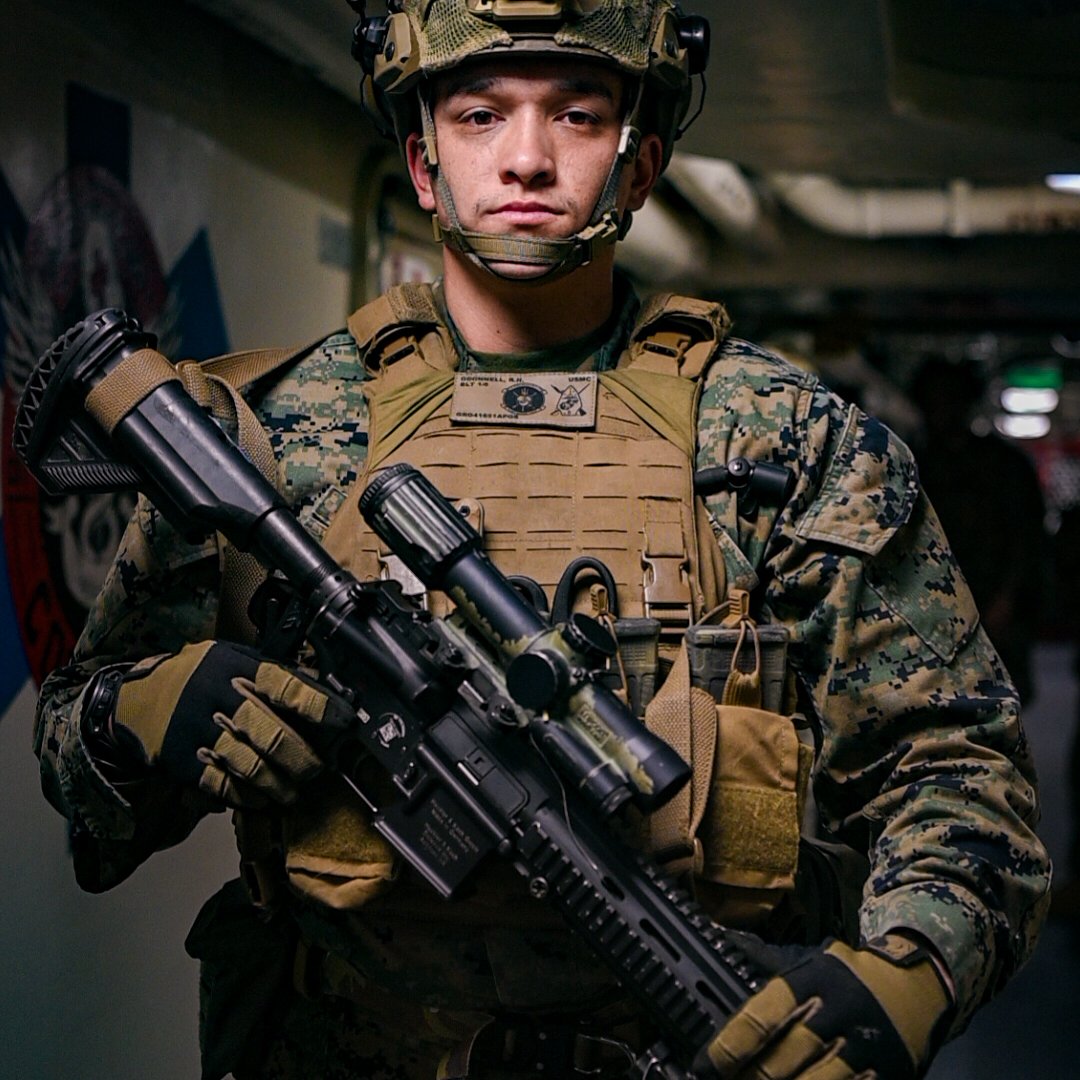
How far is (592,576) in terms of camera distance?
4.50 ft

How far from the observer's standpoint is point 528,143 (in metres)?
1.41

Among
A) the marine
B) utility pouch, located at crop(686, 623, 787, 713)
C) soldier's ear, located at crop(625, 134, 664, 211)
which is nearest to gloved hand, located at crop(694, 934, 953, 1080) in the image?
the marine

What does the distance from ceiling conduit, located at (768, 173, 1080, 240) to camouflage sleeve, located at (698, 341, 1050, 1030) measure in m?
4.24

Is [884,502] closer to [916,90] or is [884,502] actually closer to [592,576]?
[592,576]

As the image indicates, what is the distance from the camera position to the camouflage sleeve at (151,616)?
1.41 meters

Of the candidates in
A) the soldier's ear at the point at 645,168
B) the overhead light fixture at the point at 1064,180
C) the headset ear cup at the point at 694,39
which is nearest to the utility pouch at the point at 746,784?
the soldier's ear at the point at 645,168

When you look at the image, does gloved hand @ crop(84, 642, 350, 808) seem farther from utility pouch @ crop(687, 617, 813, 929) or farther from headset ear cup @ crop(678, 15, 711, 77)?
headset ear cup @ crop(678, 15, 711, 77)

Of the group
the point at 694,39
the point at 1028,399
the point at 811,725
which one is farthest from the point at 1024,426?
the point at 811,725

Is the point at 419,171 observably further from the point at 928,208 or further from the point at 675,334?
the point at 928,208

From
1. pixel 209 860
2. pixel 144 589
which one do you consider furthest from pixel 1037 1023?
pixel 144 589

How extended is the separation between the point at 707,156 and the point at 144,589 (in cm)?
296

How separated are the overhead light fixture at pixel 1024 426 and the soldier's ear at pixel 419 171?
13.4m

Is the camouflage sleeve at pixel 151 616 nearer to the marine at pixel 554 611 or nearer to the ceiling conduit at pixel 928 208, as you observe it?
the marine at pixel 554 611

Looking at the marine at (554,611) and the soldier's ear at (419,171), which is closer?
the marine at (554,611)
